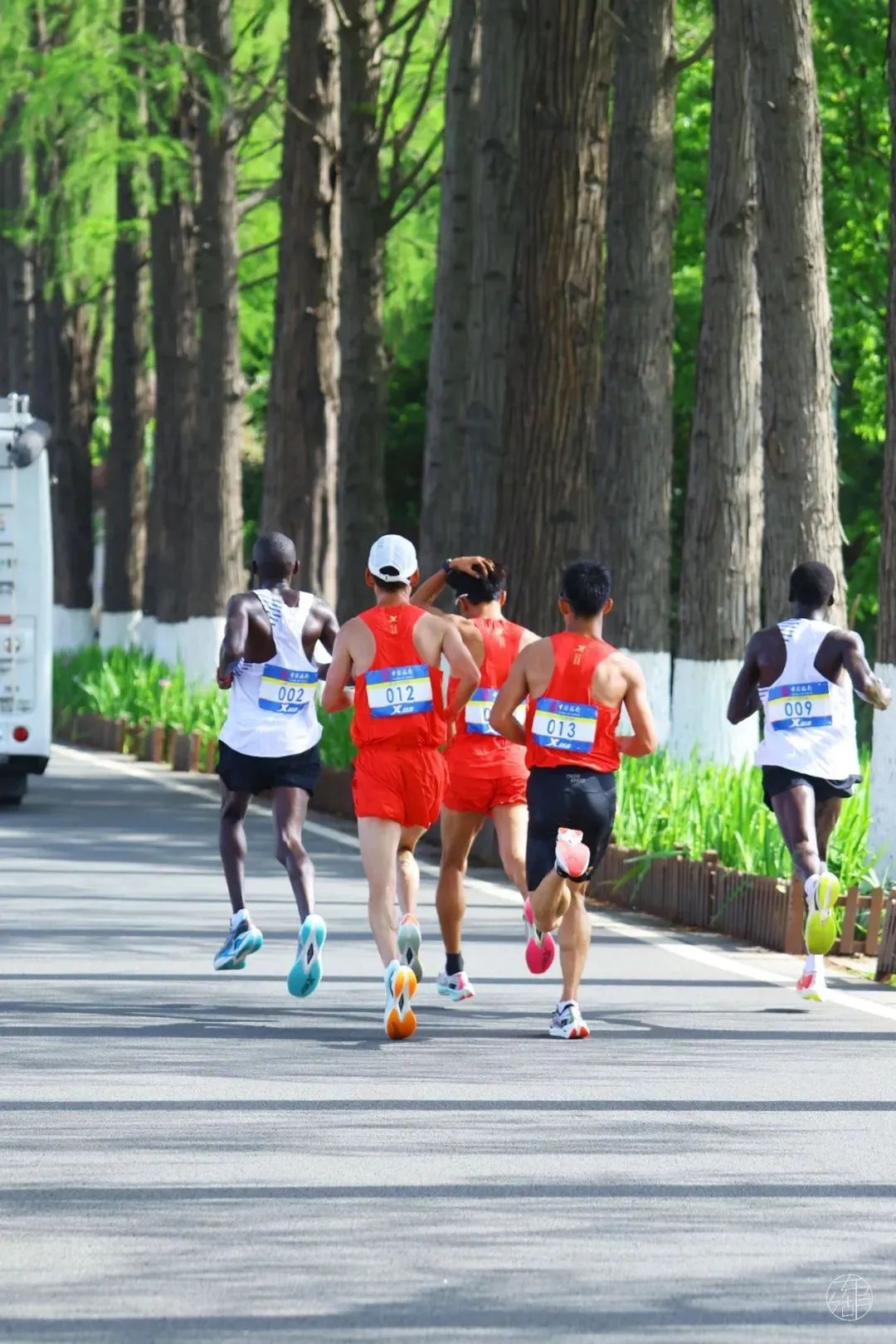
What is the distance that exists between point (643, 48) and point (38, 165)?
72.7 ft

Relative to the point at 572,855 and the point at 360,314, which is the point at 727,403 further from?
the point at 572,855

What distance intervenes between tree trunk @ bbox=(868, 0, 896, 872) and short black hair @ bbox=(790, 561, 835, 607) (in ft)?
6.68

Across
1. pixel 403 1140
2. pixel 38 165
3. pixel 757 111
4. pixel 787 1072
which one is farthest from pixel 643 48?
pixel 38 165

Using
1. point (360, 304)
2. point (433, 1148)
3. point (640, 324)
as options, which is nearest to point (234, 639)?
point (433, 1148)

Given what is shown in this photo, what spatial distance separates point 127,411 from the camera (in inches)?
1624

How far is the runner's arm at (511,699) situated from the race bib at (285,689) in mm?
1491

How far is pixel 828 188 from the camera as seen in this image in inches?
1510

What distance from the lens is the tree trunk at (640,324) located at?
23250 mm

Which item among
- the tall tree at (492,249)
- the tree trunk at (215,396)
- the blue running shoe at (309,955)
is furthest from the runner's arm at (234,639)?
the tree trunk at (215,396)

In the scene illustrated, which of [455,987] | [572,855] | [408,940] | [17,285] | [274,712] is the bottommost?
[455,987]

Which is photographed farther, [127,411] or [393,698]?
[127,411]

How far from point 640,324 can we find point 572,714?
12497mm

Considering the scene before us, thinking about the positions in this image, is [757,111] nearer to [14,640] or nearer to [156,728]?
[14,640]

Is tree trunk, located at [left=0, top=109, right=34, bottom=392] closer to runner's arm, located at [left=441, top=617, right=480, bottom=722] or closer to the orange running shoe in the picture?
runner's arm, located at [left=441, top=617, right=480, bottom=722]
